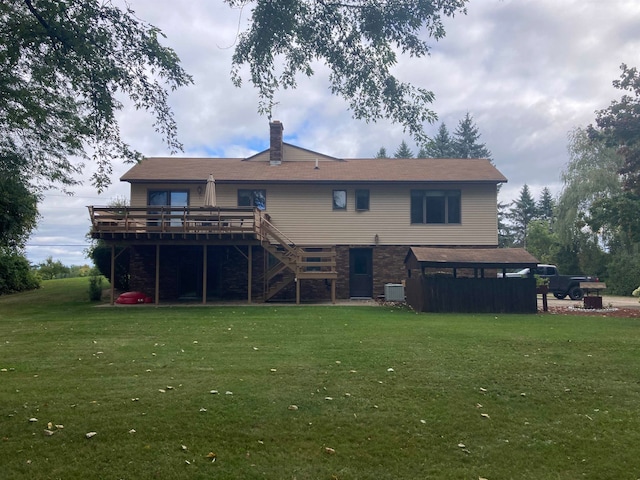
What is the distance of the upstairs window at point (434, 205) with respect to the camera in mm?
20234

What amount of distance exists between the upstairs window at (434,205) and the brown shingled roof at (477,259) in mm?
4460

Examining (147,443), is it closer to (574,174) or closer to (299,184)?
(299,184)

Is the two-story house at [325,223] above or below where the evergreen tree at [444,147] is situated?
below

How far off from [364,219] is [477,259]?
6.00 m

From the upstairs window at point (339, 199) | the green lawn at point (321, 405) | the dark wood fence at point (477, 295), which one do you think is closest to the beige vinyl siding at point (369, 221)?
the upstairs window at point (339, 199)

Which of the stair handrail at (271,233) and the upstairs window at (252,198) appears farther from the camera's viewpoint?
the upstairs window at (252,198)

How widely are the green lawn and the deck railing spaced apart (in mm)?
7322

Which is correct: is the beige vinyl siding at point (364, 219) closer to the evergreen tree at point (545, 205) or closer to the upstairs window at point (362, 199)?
the upstairs window at point (362, 199)

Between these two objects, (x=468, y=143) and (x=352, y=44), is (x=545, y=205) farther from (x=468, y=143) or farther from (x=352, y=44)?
(x=352, y=44)

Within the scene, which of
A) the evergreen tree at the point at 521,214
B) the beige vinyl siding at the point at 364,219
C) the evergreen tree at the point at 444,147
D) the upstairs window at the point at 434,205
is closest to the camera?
the beige vinyl siding at the point at 364,219

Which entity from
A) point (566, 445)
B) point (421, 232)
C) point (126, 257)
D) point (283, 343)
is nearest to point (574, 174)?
point (421, 232)

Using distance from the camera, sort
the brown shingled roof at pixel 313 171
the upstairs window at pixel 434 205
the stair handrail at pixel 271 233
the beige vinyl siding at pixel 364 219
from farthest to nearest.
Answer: the upstairs window at pixel 434 205 < the beige vinyl siding at pixel 364 219 < the brown shingled roof at pixel 313 171 < the stair handrail at pixel 271 233

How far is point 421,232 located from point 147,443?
17.0m

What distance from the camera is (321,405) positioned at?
5328 millimetres
